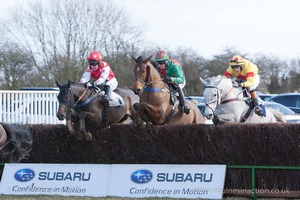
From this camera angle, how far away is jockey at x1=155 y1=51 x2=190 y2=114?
38.8 ft

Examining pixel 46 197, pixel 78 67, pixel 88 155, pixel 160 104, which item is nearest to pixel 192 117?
pixel 160 104

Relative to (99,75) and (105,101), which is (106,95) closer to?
(105,101)

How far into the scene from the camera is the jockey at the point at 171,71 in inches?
465

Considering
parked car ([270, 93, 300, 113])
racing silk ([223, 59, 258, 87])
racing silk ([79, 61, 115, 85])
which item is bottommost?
parked car ([270, 93, 300, 113])

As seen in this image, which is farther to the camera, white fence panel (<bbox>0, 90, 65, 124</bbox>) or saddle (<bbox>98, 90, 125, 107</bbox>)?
white fence panel (<bbox>0, 90, 65, 124</bbox>)

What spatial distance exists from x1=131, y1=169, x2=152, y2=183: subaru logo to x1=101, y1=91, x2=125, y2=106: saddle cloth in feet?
7.12

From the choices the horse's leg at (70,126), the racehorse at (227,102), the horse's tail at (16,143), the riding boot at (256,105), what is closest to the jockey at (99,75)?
the horse's leg at (70,126)

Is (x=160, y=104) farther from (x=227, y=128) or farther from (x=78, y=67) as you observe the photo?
(x=78, y=67)

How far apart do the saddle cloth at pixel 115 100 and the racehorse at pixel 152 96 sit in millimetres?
766

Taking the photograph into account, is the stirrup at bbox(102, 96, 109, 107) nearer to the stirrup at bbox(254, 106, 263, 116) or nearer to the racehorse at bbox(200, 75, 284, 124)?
the racehorse at bbox(200, 75, 284, 124)

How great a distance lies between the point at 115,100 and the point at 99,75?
0.56 metres

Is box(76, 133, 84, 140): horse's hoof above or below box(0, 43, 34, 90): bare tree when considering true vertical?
above

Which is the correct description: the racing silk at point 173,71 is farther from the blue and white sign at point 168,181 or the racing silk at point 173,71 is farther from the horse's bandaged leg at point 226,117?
the blue and white sign at point 168,181

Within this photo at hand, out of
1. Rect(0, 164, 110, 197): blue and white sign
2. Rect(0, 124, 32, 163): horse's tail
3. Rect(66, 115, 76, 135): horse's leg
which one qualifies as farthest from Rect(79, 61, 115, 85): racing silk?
Rect(0, 164, 110, 197): blue and white sign
